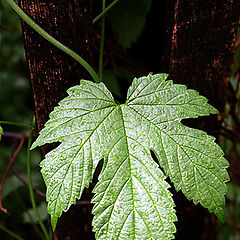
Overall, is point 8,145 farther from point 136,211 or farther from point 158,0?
point 136,211

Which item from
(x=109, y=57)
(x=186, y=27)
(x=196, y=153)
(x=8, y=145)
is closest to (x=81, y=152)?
(x=196, y=153)

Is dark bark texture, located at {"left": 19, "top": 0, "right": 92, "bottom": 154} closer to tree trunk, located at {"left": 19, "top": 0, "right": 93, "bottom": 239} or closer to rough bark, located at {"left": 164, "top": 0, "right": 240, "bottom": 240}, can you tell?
tree trunk, located at {"left": 19, "top": 0, "right": 93, "bottom": 239}

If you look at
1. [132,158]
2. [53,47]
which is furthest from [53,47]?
[132,158]

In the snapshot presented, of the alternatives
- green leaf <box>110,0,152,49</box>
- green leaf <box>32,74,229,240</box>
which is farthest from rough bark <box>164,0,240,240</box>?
green leaf <box>110,0,152,49</box>

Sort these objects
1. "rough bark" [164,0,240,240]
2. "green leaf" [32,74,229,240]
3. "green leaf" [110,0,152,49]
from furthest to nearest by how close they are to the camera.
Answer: "green leaf" [110,0,152,49] → "rough bark" [164,0,240,240] → "green leaf" [32,74,229,240]

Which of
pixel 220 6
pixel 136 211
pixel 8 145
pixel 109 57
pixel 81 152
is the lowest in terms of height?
pixel 136 211
